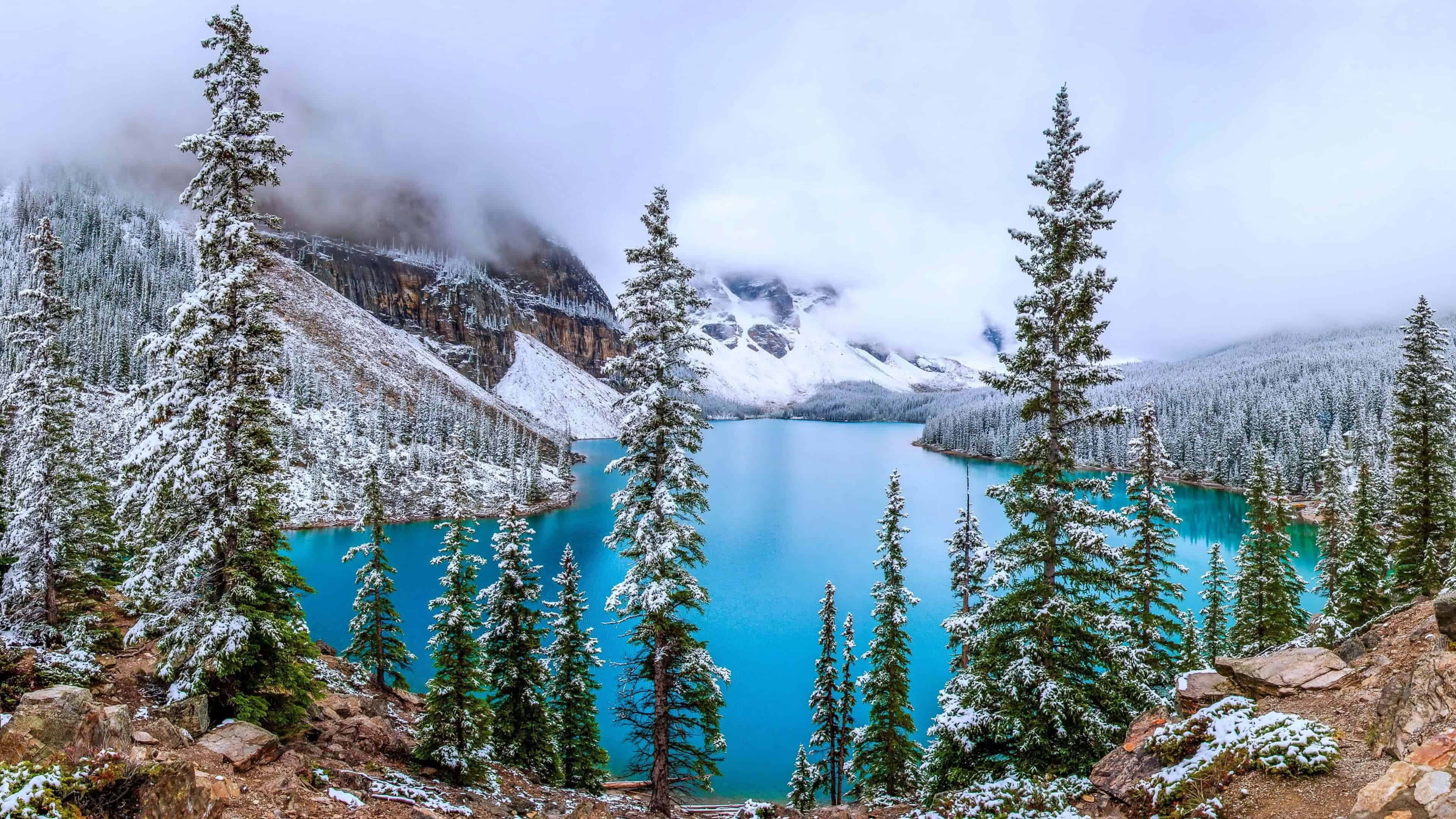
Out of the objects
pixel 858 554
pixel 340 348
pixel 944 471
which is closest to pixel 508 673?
pixel 858 554

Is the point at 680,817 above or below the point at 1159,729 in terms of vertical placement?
below

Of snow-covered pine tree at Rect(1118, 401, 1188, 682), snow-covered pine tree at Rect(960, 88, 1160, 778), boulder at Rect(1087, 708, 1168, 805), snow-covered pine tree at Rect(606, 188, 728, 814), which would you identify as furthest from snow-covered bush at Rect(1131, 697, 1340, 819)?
snow-covered pine tree at Rect(1118, 401, 1188, 682)

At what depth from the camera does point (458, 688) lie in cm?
1767

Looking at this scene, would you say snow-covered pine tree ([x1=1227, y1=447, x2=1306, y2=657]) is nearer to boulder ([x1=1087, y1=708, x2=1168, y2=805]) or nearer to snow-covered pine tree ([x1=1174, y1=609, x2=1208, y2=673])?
snow-covered pine tree ([x1=1174, y1=609, x2=1208, y2=673])

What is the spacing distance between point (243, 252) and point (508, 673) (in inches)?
572

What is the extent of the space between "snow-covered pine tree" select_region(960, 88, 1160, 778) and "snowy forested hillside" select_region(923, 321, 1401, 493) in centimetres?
6571

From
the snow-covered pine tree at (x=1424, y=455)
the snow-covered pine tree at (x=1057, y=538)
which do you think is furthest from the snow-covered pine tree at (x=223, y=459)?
the snow-covered pine tree at (x=1424, y=455)

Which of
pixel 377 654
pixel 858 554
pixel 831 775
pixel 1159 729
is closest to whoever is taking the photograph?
pixel 1159 729

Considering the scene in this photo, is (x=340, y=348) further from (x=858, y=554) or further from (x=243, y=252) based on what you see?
(x=243, y=252)

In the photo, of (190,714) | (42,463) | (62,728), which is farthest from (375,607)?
(62,728)

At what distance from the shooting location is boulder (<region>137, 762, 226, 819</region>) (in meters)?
6.85

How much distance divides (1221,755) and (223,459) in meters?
19.0

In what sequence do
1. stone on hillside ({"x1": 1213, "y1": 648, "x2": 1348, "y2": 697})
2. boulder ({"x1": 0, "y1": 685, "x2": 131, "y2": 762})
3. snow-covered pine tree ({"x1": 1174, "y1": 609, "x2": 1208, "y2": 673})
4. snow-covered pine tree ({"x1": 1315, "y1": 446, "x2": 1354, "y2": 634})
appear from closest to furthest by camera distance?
boulder ({"x1": 0, "y1": 685, "x2": 131, "y2": 762}) < stone on hillside ({"x1": 1213, "y1": 648, "x2": 1348, "y2": 697}) < snow-covered pine tree ({"x1": 1174, "y1": 609, "x2": 1208, "y2": 673}) < snow-covered pine tree ({"x1": 1315, "y1": 446, "x2": 1354, "y2": 634})

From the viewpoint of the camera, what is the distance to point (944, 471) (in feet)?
432
